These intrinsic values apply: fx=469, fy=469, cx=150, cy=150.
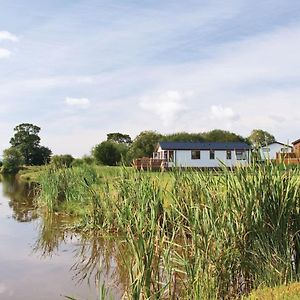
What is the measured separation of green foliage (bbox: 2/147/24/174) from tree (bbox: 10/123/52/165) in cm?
585

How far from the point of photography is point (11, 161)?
200ft

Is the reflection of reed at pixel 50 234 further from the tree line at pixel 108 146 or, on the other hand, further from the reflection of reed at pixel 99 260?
the tree line at pixel 108 146

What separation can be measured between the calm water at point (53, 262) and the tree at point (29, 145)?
55.2 m

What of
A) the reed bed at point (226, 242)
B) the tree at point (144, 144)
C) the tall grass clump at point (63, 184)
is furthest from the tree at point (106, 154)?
the reed bed at point (226, 242)

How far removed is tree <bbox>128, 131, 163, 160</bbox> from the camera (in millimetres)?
55969

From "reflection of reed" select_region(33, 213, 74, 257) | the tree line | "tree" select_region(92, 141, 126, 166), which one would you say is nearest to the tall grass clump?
"reflection of reed" select_region(33, 213, 74, 257)

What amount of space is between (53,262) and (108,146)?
40.0 metres

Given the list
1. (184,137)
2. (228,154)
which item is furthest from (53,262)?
(184,137)

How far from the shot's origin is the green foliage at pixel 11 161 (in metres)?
60.7

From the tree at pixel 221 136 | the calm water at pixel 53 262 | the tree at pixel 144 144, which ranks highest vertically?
the tree at pixel 221 136

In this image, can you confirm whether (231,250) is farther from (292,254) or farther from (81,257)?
(81,257)

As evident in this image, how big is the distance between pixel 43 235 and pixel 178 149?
30.1 m

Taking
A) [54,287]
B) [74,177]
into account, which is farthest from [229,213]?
[74,177]

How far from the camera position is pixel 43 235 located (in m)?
14.0
